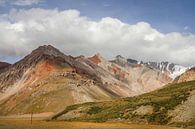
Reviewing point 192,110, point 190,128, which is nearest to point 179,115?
point 192,110

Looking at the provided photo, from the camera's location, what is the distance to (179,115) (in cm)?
19800

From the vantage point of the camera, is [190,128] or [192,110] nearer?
[190,128]

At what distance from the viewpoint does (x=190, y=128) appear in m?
164

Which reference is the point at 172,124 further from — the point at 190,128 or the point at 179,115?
the point at 190,128

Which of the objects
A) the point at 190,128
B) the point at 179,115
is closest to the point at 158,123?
the point at 179,115

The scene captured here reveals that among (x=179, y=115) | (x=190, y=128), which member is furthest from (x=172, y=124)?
(x=190, y=128)

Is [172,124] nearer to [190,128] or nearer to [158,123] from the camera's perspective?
[158,123]

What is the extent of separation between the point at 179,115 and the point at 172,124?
10880mm

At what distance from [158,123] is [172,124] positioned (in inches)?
461

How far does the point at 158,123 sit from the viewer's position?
655 ft

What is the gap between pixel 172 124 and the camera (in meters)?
189

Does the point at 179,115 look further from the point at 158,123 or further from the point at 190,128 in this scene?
the point at 190,128

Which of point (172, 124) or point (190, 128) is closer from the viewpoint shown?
point (190, 128)

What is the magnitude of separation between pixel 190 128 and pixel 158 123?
3673cm
